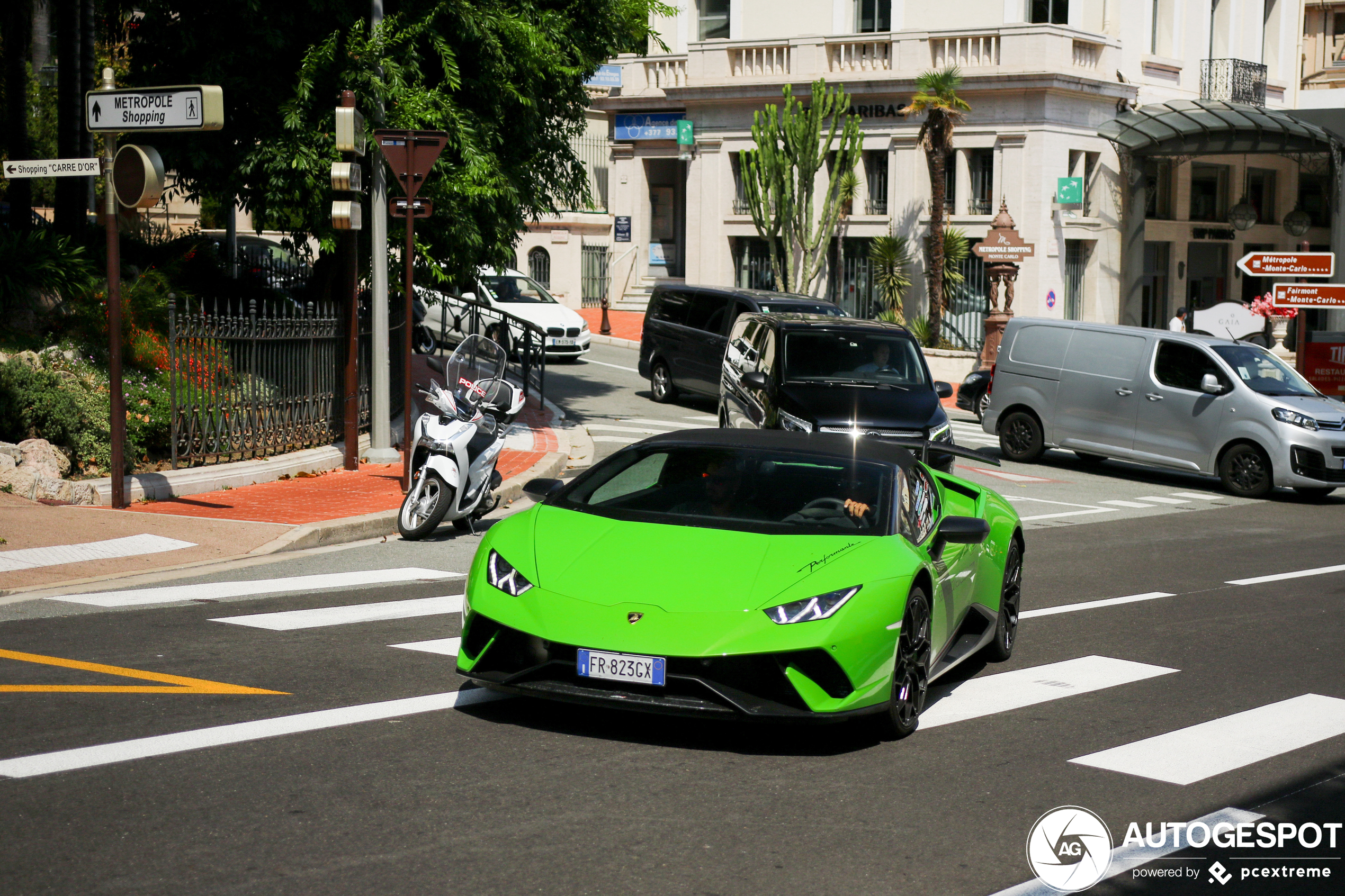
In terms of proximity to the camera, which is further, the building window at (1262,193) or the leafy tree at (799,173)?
the building window at (1262,193)

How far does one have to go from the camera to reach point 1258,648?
9266 millimetres

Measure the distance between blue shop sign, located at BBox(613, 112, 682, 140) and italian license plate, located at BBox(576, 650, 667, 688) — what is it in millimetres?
39198

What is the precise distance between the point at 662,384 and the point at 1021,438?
21.6 feet

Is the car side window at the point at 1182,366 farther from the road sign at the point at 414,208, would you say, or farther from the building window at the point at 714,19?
the building window at the point at 714,19

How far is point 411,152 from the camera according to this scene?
1434 cm

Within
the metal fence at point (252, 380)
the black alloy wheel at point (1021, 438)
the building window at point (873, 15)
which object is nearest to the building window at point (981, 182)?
the building window at point (873, 15)

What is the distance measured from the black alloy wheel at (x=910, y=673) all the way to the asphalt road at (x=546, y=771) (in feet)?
0.30

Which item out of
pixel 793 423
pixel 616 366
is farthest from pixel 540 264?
pixel 793 423

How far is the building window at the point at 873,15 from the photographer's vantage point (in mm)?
41344

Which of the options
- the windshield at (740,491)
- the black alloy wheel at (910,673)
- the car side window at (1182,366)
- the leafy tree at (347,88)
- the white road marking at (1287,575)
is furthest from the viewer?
the car side window at (1182,366)

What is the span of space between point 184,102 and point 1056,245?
99.0 feet

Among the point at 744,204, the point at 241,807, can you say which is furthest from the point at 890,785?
the point at 744,204

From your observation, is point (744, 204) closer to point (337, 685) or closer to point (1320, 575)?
point (1320, 575)

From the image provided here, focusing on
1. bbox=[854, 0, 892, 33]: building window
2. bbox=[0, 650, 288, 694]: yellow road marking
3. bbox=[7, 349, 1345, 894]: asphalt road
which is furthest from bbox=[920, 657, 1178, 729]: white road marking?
bbox=[854, 0, 892, 33]: building window
